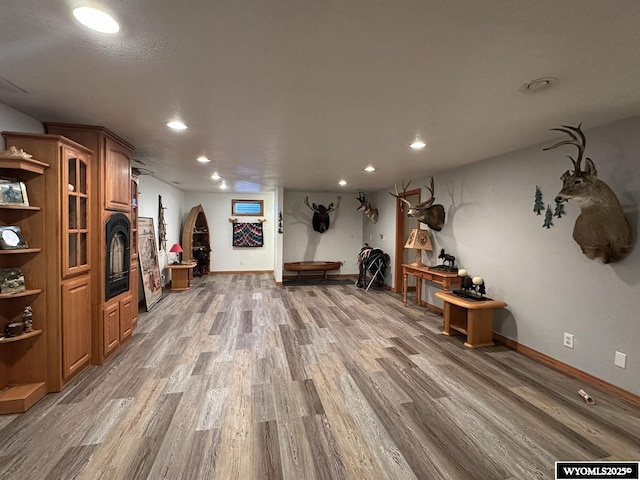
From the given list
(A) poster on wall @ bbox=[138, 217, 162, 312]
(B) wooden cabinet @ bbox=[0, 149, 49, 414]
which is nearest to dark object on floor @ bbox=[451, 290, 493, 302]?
(B) wooden cabinet @ bbox=[0, 149, 49, 414]

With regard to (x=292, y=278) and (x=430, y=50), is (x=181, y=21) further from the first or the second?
(x=292, y=278)

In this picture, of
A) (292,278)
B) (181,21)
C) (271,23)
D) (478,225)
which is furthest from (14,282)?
(292,278)

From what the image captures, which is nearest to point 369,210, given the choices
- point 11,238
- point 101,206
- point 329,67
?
point 101,206

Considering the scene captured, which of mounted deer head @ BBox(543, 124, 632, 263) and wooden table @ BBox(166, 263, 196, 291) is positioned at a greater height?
mounted deer head @ BBox(543, 124, 632, 263)

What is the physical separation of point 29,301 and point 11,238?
0.56 meters

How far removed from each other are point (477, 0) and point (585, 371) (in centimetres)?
344

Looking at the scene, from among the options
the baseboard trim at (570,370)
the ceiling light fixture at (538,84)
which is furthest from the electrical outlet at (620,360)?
the ceiling light fixture at (538,84)

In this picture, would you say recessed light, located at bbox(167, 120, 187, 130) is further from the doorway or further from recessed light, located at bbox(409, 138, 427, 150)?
the doorway

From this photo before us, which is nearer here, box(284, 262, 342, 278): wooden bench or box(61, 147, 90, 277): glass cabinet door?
box(61, 147, 90, 277): glass cabinet door

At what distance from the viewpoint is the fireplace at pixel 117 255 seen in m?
3.06

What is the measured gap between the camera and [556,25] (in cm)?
135

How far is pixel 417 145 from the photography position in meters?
3.34

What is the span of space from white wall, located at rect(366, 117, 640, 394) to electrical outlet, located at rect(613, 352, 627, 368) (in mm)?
27

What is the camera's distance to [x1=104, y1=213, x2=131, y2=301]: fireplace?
306 centimetres
